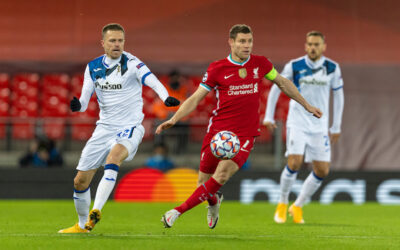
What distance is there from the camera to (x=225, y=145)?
26.3ft

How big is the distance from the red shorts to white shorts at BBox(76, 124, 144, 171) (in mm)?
775

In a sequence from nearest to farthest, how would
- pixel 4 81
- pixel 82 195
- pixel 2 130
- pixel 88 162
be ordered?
pixel 88 162
pixel 82 195
pixel 2 130
pixel 4 81

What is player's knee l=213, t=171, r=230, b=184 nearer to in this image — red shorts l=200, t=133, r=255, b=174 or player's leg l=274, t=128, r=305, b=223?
red shorts l=200, t=133, r=255, b=174

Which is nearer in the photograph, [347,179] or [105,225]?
[105,225]

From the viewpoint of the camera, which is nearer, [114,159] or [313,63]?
[114,159]

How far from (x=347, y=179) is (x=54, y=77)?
24.8 ft

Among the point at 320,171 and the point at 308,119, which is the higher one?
the point at 308,119

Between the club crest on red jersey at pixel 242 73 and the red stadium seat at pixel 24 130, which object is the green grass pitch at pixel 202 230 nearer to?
the club crest on red jersey at pixel 242 73

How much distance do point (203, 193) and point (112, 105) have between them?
4.53ft

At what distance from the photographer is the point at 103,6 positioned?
1792 cm

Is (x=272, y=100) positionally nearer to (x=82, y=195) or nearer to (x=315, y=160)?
(x=315, y=160)

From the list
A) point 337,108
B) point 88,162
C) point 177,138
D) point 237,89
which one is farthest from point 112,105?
point 177,138

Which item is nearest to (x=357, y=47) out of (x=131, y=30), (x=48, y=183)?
(x=131, y=30)

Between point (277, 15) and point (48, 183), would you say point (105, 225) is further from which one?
point (277, 15)
